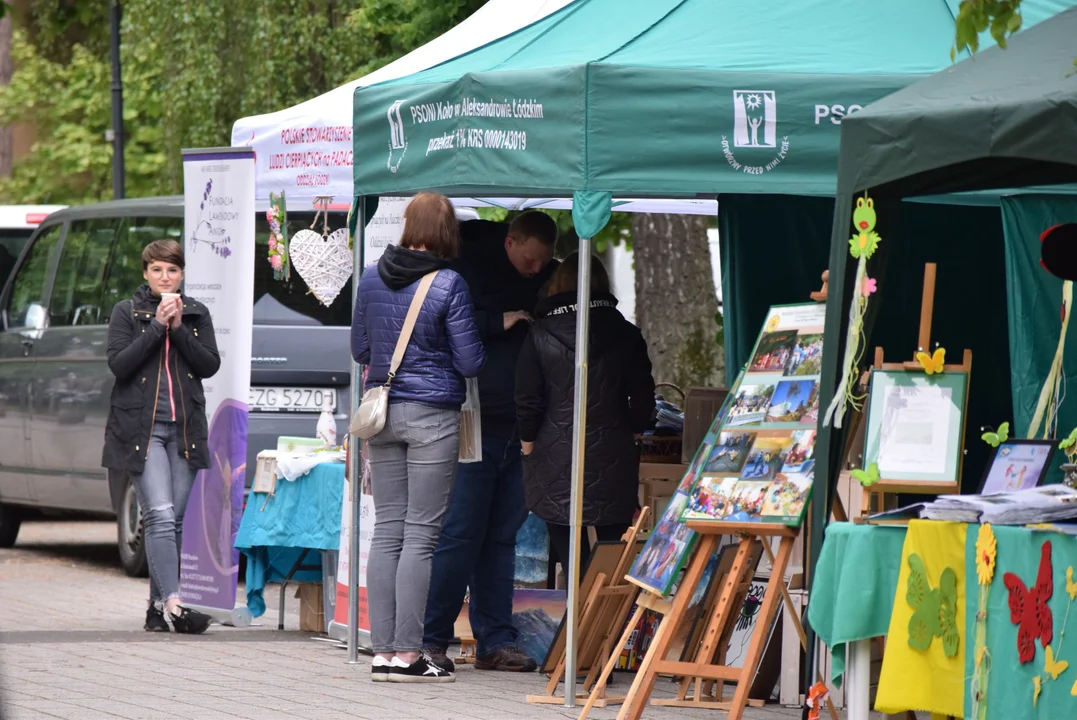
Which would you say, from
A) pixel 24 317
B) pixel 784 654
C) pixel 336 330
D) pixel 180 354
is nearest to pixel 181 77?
pixel 24 317

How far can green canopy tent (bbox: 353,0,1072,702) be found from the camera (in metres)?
6.84

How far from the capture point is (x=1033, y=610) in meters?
5.17

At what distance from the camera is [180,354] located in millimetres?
9219

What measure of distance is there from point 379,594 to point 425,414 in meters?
0.82

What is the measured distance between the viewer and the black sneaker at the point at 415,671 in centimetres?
784

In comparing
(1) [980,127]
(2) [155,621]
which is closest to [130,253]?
(2) [155,621]

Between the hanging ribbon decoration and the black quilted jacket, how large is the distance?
1.84m

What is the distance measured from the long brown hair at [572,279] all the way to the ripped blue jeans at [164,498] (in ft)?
7.81

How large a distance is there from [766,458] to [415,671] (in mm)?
2055

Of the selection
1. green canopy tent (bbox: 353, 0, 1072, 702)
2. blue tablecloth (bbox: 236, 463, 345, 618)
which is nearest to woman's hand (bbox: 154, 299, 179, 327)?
blue tablecloth (bbox: 236, 463, 345, 618)

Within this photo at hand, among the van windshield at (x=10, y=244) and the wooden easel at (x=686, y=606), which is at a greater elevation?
the van windshield at (x=10, y=244)

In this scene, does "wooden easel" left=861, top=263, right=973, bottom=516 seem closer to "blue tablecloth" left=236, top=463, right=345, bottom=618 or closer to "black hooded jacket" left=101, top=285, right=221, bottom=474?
"blue tablecloth" left=236, top=463, right=345, bottom=618

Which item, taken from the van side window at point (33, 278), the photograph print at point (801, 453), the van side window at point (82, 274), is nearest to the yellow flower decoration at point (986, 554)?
the photograph print at point (801, 453)

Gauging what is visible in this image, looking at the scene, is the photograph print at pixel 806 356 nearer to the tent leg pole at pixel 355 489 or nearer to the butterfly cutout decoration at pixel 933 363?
the butterfly cutout decoration at pixel 933 363
